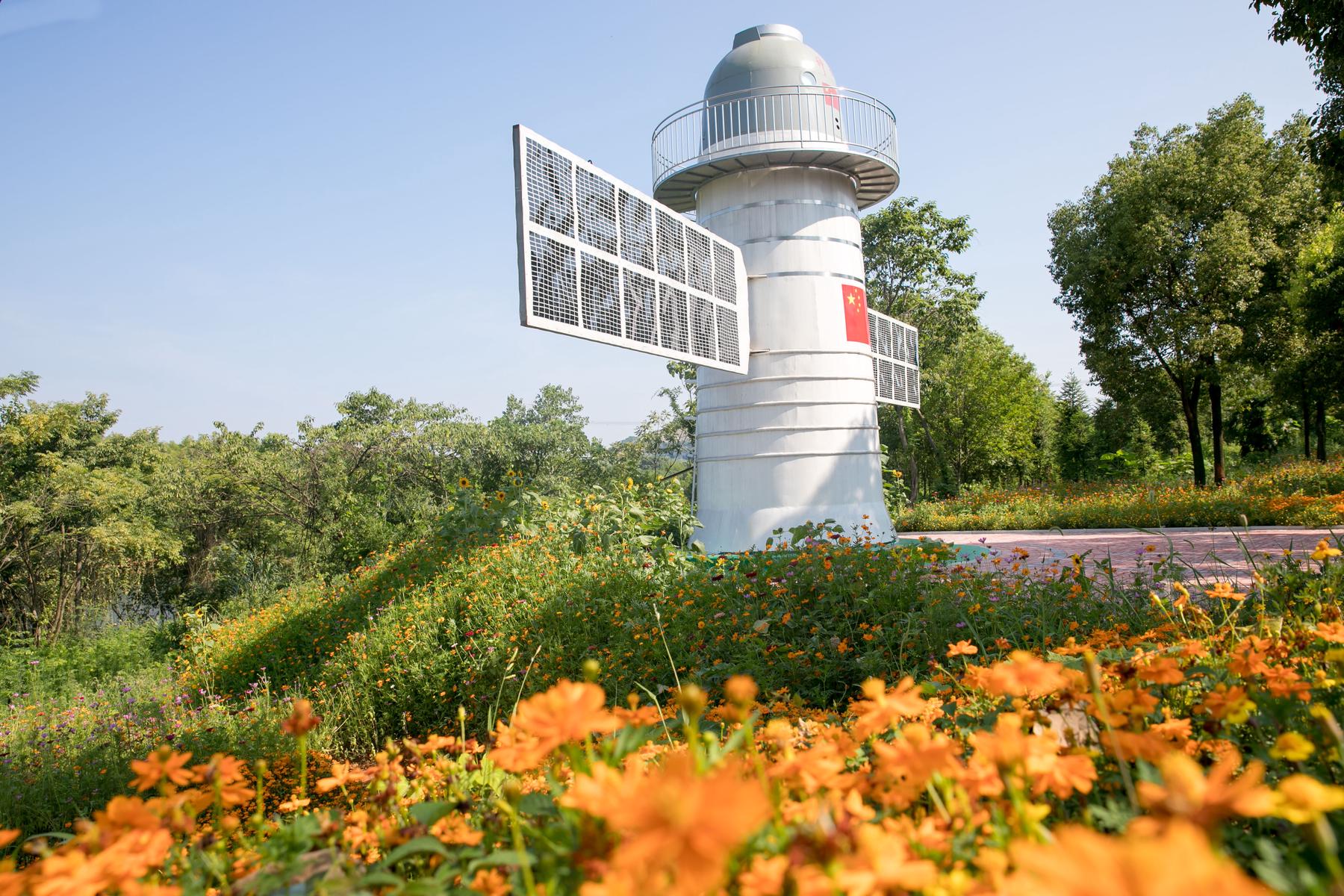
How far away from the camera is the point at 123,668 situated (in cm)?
948

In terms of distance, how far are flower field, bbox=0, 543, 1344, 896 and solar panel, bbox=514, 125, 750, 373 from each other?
4293mm

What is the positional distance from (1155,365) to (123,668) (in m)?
18.3

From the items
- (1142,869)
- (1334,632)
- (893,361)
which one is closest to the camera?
(1142,869)

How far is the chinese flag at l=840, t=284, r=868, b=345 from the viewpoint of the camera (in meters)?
9.31

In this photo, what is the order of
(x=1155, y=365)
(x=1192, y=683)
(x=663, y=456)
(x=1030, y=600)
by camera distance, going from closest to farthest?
(x=1192, y=683), (x=1030, y=600), (x=1155, y=365), (x=663, y=456)

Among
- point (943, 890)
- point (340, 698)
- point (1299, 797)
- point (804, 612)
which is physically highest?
point (1299, 797)

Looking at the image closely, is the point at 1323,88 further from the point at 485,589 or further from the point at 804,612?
the point at 485,589

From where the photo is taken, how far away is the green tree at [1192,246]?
45.7 ft

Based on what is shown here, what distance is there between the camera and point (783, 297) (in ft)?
29.3

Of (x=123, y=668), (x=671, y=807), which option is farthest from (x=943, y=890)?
(x=123, y=668)

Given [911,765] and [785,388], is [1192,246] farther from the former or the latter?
[911,765]

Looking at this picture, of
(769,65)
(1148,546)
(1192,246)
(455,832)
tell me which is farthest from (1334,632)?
(1192,246)

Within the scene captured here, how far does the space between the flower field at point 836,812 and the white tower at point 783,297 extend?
24.2 ft

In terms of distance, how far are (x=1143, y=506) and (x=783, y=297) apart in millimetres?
7596
